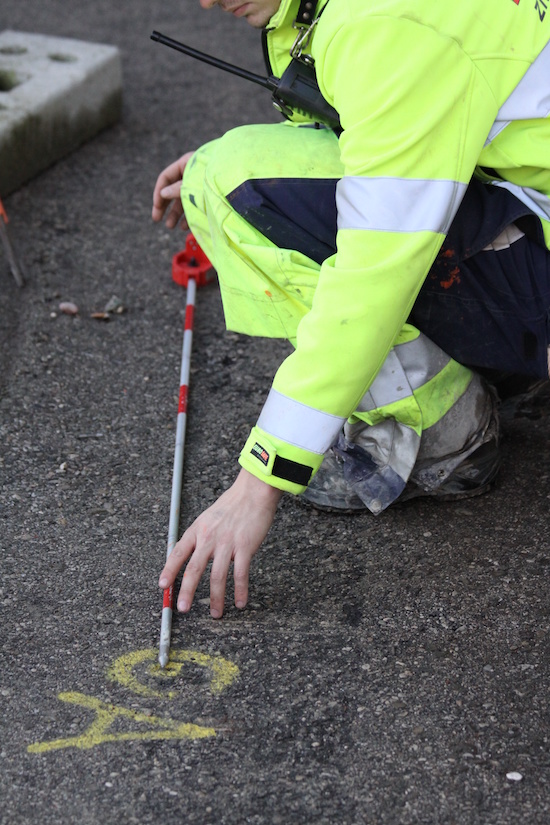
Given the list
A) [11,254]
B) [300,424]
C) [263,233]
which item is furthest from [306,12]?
[11,254]

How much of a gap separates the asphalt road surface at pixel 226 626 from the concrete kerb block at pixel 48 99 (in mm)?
781

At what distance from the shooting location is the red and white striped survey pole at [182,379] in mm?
1710

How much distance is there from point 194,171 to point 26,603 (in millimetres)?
1023

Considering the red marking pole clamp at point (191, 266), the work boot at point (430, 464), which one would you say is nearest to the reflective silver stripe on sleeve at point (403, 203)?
the work boot at point (430, 464)

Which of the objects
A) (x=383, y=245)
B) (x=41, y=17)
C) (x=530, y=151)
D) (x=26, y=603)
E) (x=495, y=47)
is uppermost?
(x=495, y=47)

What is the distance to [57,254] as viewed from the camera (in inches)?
117

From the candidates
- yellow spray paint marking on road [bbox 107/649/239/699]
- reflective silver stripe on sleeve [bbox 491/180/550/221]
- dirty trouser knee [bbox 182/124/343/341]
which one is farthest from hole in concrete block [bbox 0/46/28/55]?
yellow spray paint marking on road [bbox 107/649/239/699]

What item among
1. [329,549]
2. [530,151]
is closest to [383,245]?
[530,151]

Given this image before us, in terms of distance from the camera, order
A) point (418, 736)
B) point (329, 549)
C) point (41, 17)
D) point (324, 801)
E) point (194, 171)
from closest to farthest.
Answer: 1. point (324, 801)
2. point (418, 736)
3. point (329, 549)
4. point (194, 171)
5. point (41, 17)

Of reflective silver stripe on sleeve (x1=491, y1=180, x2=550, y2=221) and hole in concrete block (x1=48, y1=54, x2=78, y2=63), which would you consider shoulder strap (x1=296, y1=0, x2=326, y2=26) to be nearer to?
reflective silver stripe on sleeve (x1=491, y1=180, x2=550, y2=221)

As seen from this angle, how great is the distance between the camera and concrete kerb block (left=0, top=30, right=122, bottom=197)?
10.7 ft

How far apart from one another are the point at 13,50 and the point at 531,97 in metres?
2.89

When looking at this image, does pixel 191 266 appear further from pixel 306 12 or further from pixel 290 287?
pixel 306 12

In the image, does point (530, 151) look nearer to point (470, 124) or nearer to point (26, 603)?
point (470, 124)
